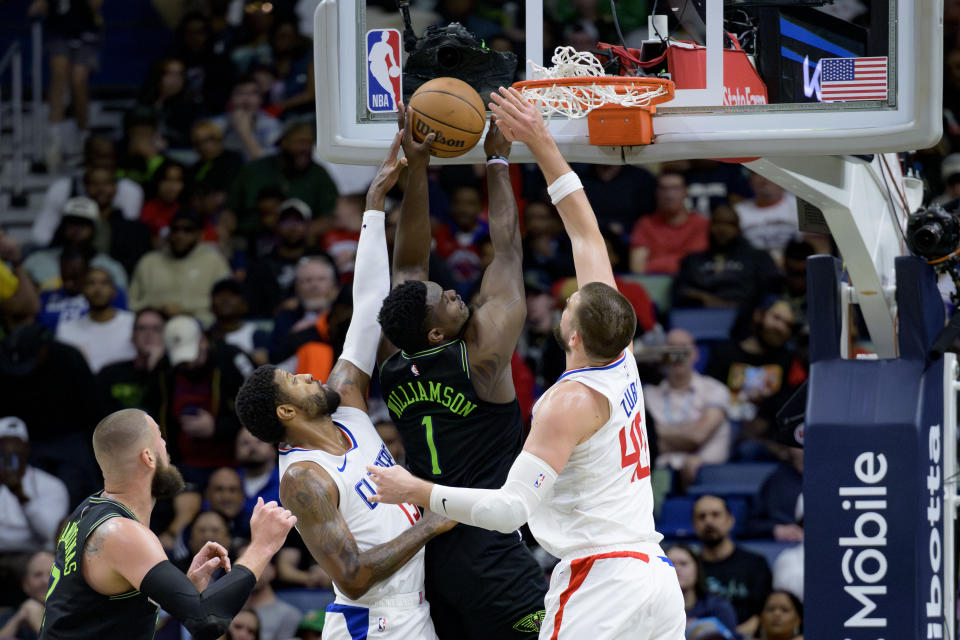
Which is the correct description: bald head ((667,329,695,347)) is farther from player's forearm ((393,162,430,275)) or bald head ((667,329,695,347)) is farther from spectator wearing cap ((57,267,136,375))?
player's forearm ((393,162,430,275))

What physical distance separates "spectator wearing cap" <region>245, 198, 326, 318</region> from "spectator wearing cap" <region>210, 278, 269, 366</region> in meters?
0.24

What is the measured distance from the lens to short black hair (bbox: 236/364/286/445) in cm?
561

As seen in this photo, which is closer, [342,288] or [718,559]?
[718,559]

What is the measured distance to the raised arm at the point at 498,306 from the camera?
5559 millimetres

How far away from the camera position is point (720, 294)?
10.5 m

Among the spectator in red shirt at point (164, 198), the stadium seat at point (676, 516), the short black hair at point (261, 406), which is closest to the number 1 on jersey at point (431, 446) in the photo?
the short black hair at point (261, 406)

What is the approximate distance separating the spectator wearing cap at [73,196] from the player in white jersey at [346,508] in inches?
263

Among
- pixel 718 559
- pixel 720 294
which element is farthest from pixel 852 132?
pixel 720 294

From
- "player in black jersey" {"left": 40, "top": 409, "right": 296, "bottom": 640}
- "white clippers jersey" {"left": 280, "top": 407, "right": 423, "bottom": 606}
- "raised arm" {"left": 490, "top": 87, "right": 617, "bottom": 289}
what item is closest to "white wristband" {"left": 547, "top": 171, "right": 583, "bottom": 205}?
"raised arm" {"left": 490, "top": 87, "right": 617, "bottom": 289}

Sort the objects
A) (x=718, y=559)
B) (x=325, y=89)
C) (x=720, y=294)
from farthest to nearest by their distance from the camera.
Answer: (x=720, y=294)
(x=718, y=559)
(x=325, y=89)

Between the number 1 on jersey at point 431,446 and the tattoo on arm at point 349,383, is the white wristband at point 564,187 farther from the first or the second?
the tattoo on arm at point 349,383

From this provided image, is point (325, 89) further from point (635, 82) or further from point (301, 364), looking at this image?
point (301, 364)

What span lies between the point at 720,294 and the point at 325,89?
521cm

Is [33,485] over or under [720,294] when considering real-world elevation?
under
